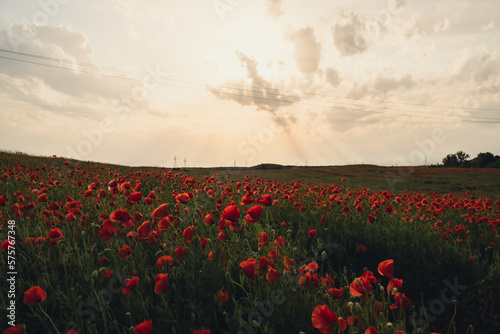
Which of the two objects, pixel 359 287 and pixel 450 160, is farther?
pixel 450 160

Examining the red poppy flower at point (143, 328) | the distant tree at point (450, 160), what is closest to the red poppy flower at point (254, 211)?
the red poppy flower at point (143, 328)

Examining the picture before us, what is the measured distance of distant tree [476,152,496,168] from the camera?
47591 millimetres

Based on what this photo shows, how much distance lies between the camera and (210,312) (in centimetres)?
223

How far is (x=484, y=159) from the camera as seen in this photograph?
48219 millimetres

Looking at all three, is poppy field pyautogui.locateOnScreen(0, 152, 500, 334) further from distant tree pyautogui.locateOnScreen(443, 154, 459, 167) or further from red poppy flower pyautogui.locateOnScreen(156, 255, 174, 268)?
distant tree pyautogui.locateOnScreen(443, 154, 459, 167)

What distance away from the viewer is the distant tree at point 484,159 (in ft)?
156

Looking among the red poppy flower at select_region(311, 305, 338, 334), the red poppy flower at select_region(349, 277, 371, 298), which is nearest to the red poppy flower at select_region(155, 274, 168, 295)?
the red poppy flower at select_region(311, 305, 338, 334)

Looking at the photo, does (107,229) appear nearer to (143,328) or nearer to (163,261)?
(163,261)

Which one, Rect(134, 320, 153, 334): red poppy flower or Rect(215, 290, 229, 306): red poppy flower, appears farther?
Rect(215, 290, 229, 306): red poppy flower

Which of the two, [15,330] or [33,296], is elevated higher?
[33,296]

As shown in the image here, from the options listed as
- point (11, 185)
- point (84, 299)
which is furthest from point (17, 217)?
point (11, 185)

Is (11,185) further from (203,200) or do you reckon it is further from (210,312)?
(210,312)

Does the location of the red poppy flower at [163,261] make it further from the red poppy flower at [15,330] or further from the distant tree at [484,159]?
the distant tree at [484,159]

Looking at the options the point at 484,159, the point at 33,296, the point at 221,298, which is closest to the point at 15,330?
the point at 33,296
